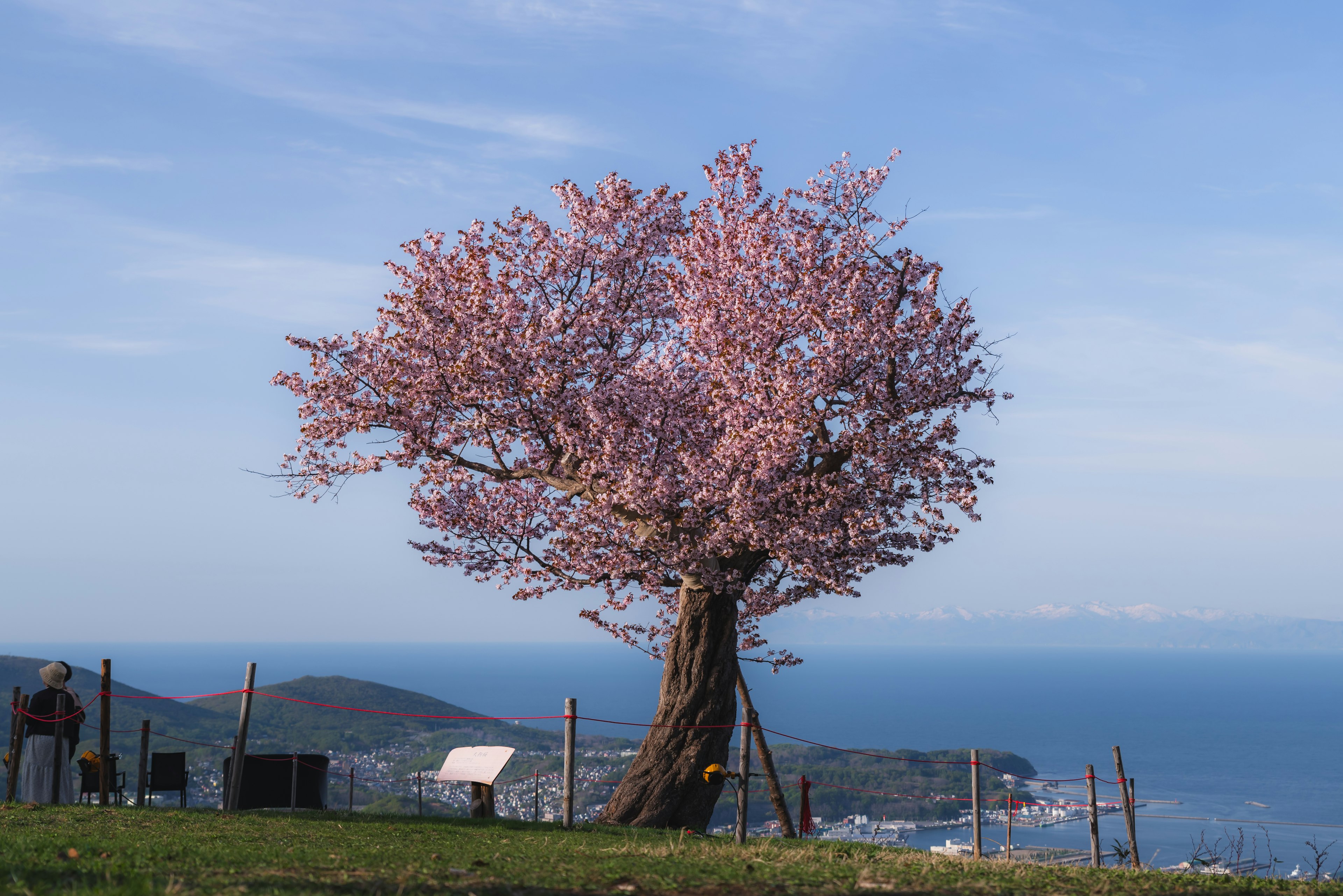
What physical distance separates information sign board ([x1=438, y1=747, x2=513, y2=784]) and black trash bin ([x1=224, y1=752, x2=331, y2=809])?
3.10m

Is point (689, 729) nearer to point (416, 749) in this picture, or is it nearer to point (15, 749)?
point (15, 749)

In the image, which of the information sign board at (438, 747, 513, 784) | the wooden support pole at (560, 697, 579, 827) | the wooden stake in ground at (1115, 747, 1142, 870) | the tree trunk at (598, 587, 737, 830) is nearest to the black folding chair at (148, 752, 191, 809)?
the information sign board at (438, 747, 513, 784)

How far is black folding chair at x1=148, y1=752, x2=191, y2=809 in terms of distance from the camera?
19062 millimetres

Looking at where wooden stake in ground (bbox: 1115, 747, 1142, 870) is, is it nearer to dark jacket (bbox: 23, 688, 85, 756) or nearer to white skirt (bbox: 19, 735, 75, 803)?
dark jacket (bbox: 23, 688, 85, 756)

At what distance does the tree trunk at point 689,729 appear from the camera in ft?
54.6

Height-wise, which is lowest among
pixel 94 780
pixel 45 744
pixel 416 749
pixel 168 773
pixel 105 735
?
pixel 416 749

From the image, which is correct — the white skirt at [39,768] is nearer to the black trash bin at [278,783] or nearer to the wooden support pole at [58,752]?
the wooden support pole at [58,752]

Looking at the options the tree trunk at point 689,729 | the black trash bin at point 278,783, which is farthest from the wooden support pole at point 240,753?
the tree trunk at point 689,729

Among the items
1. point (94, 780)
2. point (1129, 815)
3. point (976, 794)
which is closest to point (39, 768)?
point (94, 780)

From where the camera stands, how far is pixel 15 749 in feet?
48.0

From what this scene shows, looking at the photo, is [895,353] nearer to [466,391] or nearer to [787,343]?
[787,343]

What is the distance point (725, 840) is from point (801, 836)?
167 inches

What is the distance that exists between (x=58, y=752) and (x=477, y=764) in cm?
605

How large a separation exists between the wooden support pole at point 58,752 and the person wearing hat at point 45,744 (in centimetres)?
1
